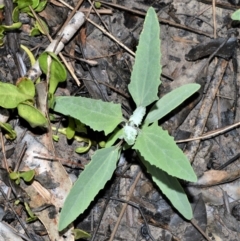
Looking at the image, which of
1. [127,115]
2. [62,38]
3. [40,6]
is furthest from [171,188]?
[40,6]

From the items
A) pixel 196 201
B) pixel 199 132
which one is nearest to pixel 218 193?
pixel 196 201

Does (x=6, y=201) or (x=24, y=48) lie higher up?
(x=24, y=48)

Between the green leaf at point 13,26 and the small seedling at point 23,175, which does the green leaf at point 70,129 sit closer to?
the small seedling at point 23,175

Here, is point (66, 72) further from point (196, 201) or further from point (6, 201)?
point (196, 201)

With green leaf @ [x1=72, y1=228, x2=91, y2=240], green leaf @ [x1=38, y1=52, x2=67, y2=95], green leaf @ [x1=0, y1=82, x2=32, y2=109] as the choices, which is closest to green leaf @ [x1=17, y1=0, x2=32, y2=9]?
green leaf @ [x1=38, y1=52, x2=67, y2=95]

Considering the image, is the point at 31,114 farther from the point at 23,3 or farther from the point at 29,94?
the point at 23,3
